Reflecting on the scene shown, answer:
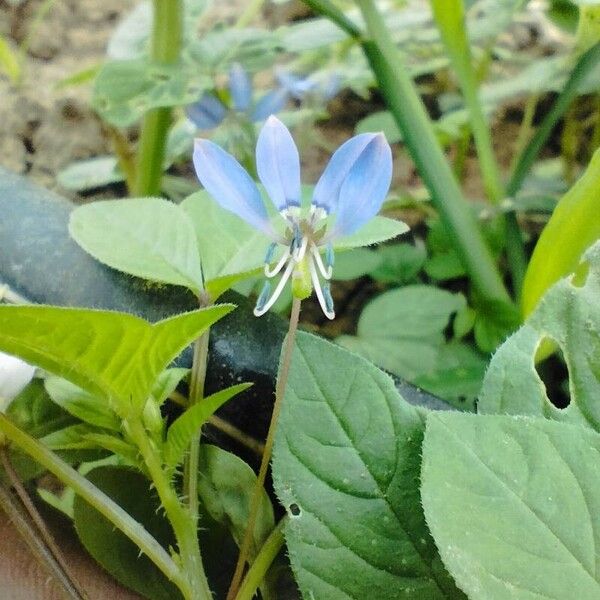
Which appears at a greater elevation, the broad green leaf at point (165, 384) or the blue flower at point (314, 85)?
the broad green leaf at point (165, 384)

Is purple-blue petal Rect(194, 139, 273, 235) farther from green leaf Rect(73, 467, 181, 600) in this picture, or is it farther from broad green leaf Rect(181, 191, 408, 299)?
green leaf Rect(73, 467, 181, 600)

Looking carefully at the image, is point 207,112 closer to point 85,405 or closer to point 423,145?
point 423,145

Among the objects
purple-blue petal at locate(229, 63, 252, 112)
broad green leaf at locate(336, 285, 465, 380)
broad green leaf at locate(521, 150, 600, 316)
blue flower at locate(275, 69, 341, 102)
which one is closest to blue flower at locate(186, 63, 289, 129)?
purple-blue petal at locate(229, 63, 252, 112)

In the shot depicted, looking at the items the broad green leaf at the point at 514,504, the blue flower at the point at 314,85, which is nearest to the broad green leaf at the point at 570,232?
the broad green leaf at the point at 514,504

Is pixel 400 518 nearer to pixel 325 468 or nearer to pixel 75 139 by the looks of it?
pixel 325 468

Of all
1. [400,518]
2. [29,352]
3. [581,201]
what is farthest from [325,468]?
[581,201]

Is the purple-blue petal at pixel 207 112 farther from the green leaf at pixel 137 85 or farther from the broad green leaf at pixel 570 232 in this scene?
the broad green leaf at pixel 570 232

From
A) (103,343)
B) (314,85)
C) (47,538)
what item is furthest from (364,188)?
(314,85)
